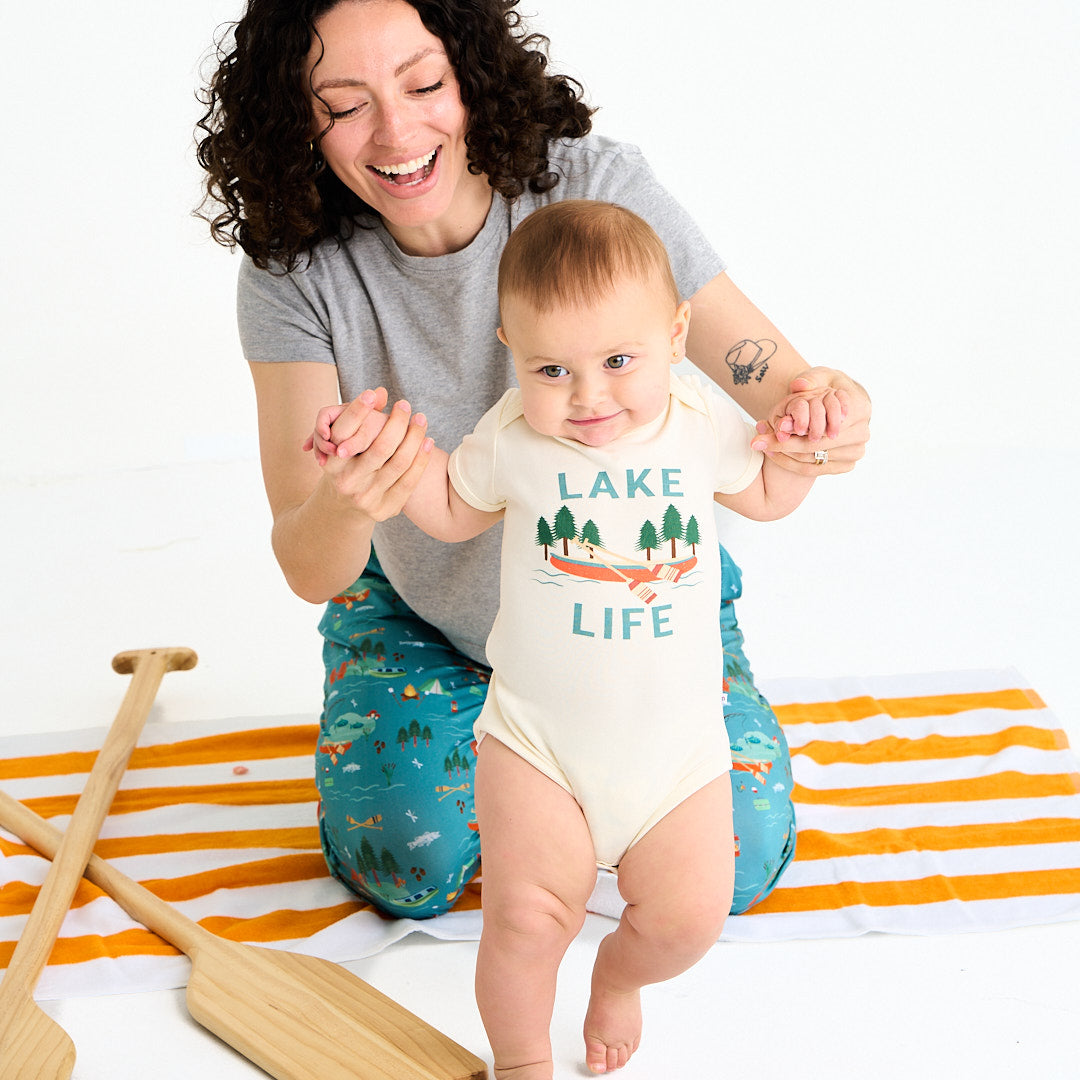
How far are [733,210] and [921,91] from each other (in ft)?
1.87

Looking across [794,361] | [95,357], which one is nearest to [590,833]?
[794,361]

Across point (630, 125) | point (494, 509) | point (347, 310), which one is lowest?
point (494, 509)

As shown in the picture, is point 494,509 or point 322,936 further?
point 322,936

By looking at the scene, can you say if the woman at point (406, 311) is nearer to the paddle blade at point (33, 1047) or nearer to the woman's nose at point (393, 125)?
the woman's nose at point (393, 125)

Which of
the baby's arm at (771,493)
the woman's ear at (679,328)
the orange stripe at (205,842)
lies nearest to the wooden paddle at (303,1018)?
the orange stripe at (205,842)

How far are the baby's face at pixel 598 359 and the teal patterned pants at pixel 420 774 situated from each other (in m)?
0.68

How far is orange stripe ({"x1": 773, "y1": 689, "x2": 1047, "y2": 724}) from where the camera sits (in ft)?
7.16

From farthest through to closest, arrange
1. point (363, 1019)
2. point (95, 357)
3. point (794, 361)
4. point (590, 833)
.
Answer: point (95, 357) < point (794, 361) < point (363, 1019) < point (590, 833)

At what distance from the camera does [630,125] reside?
123 inches

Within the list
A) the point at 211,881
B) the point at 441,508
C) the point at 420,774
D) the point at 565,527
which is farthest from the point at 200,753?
the point at 565,527

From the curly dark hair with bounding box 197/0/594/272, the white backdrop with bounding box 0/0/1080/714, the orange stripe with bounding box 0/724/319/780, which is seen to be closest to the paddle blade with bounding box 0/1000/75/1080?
the orange stripe with bounding box 0/724/319/780

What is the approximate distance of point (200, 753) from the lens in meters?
2.17

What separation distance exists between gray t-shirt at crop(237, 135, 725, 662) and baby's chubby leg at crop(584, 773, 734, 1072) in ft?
2.16

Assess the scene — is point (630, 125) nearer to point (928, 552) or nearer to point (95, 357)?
point (928, 552)
